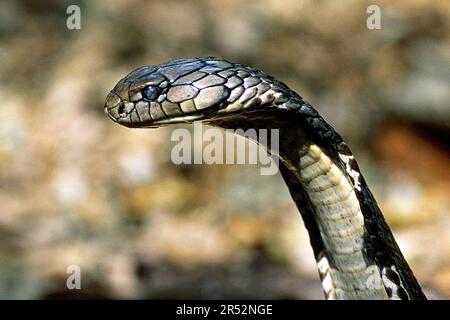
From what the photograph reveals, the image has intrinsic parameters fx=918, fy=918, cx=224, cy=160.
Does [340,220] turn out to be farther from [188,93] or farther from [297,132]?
[188,93]

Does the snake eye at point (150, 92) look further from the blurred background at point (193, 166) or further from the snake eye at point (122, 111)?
the blurred background at point (193, 166)

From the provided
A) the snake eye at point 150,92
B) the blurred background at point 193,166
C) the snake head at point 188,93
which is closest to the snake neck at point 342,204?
the snake head at point 188,93

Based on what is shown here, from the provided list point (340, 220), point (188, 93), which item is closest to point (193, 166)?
point (340, 220)

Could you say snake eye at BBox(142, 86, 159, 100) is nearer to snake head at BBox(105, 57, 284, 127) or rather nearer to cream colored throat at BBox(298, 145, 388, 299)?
snake head at BBox(105, 57, 284, 127)

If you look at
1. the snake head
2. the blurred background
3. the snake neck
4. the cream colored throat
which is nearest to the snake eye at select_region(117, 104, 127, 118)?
the snake head
